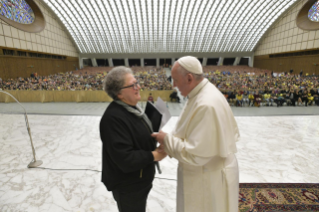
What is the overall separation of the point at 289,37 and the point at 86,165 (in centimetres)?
4107

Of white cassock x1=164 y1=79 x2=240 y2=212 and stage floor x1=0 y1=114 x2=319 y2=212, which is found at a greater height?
white cassock x1=164 y1=79 x2=240 y2=212

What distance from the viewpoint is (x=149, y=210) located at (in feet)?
10.1

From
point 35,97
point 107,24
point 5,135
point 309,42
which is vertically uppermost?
point 107,24

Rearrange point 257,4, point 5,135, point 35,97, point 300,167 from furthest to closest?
point 257,4 → point 35,97 → point 5,135 → point 300,167

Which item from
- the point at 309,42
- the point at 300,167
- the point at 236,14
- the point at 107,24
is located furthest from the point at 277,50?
the point at 300,167

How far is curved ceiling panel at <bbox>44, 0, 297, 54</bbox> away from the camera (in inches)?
1293

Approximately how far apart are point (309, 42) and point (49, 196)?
123 feet

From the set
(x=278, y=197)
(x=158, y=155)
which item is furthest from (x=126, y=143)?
(x=278, y=197)

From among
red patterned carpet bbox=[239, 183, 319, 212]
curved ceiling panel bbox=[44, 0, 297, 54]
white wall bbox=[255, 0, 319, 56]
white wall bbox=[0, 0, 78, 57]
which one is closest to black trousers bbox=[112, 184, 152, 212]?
red patterned carpet bbox=[239, 183, 319, 212]

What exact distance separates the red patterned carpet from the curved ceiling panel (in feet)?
116

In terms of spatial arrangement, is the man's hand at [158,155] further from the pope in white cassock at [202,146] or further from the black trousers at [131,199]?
the black trousers at [131,199]

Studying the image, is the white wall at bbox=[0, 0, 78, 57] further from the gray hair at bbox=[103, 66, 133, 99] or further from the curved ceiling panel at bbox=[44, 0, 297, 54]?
the gray hair at bbox=[103, 66, 133, 99]

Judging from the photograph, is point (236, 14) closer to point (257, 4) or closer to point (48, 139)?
point (257, 4)

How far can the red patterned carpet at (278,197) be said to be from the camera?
10.2ft
